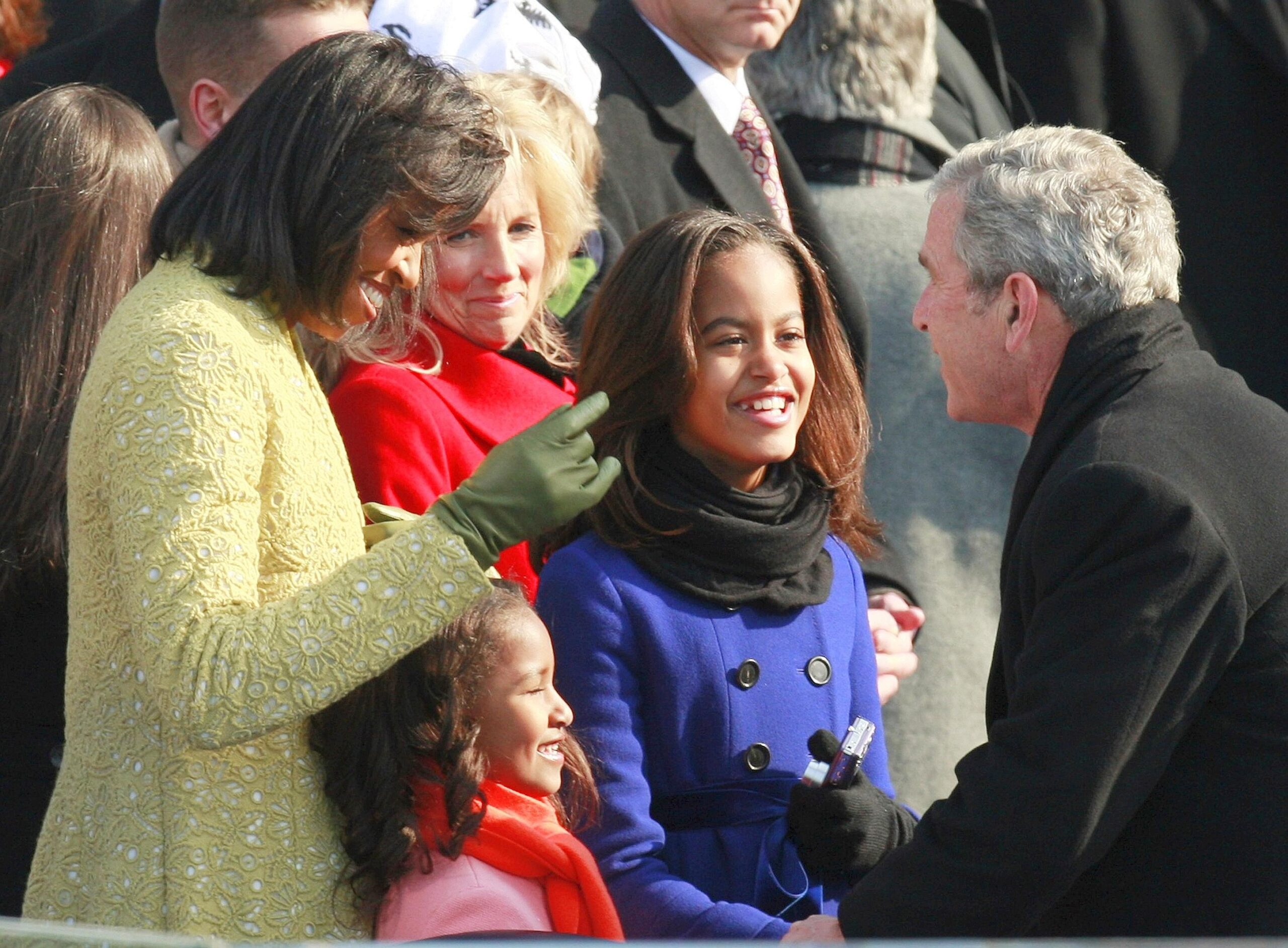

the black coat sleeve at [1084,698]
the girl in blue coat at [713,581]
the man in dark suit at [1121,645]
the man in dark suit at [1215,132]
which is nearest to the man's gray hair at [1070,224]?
the man in dark suit at [1121,645]

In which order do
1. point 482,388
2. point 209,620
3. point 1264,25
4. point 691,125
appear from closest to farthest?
point 209,620
point 482,388
point 691,125
point 1264,25

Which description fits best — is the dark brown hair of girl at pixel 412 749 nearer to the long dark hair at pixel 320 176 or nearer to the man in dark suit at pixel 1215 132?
the long dark hair at pixel 320 176

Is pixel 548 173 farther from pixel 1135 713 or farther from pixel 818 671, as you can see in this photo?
pixel 1135 713

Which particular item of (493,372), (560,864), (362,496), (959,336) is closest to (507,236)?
(493,372)

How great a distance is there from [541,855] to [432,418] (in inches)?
34.7

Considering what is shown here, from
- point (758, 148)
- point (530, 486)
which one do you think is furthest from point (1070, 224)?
point (758, 148)

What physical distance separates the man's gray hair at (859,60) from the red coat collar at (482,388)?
1.74 meters

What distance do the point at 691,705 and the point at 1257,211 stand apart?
3.19m

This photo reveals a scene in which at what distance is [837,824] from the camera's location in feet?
9.06

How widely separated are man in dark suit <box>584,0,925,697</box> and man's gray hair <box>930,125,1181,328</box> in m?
1.21

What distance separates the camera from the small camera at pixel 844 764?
2.73 m

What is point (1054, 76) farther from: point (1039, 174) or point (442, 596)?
point (442, 596)

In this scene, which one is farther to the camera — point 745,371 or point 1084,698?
point 745,371

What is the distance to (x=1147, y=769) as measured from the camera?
2367 millimetres
